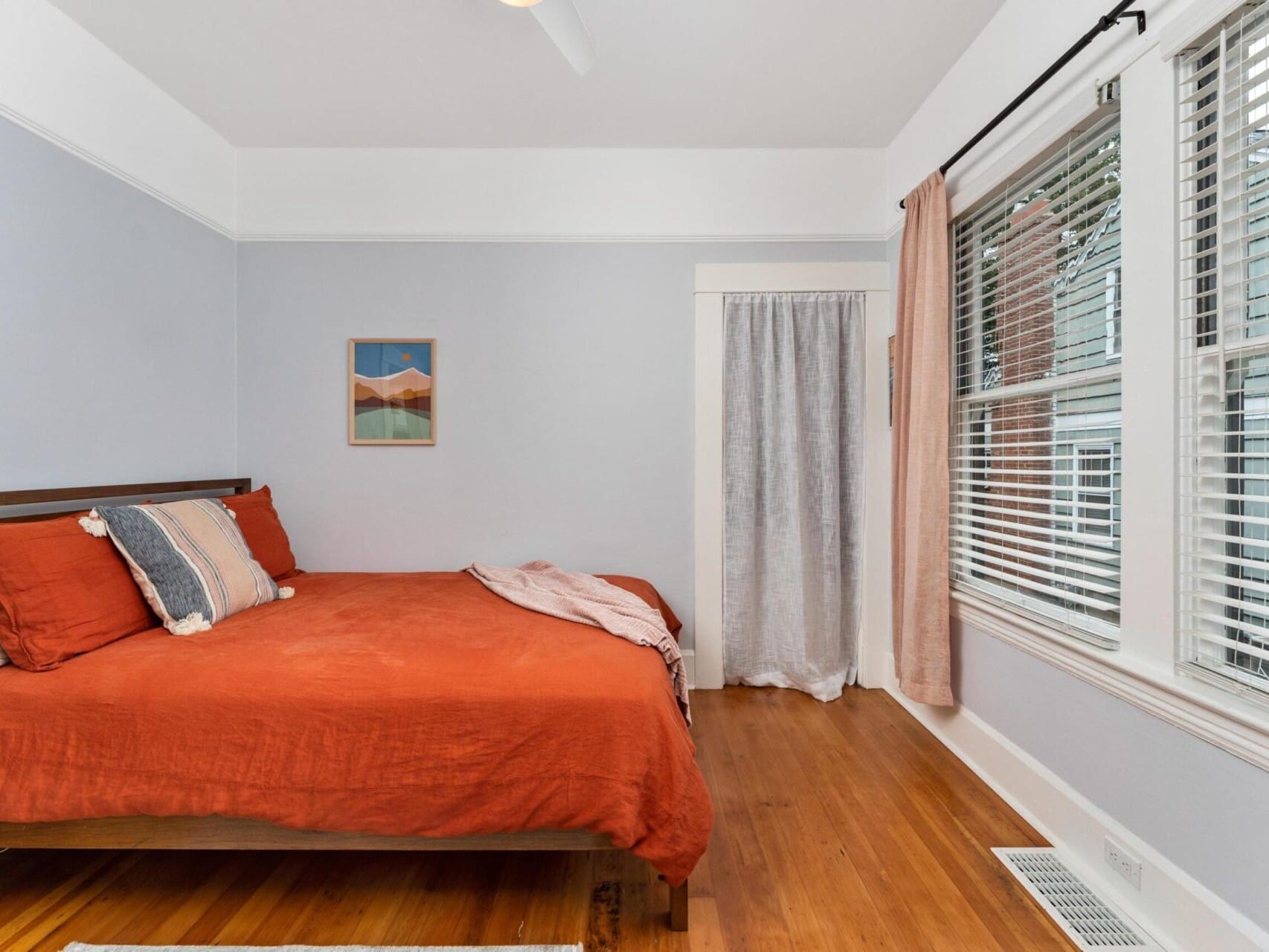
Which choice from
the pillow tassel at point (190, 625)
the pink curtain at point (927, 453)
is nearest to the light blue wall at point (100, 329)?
the pillow tassel at point (190, 625)

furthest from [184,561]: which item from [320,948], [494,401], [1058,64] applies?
[1058,64]

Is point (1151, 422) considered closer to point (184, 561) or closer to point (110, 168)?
point (184, 561)

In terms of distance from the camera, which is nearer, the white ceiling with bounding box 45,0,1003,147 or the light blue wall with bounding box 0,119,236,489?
the light blue wall with bounding box 0,119,236,489

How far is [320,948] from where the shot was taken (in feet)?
5.00

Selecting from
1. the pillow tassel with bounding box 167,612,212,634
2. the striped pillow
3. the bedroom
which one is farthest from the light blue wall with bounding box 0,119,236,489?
the pillow tassel with bounding box 167,612,212,634

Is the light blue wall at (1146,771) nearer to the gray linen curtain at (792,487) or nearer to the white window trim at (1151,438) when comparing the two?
the white window trim at (1151,438)

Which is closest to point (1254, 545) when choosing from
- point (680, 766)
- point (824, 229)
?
point (680, 766)

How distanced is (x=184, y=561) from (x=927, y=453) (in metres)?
2.71

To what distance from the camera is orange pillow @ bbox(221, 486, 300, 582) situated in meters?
2.73

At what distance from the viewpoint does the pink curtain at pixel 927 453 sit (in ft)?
8.07

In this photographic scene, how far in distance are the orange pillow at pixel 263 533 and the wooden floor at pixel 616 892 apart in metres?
1.16

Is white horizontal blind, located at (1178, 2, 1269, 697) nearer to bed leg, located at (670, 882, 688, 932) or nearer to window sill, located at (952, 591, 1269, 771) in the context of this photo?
window sill, located at (952, 591, 1269, 771)

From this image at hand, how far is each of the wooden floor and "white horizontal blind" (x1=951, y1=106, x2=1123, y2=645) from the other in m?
0.79

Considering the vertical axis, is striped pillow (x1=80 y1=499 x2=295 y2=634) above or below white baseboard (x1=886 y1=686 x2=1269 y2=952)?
above
